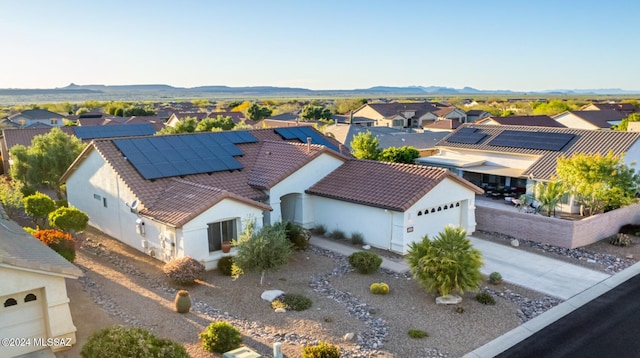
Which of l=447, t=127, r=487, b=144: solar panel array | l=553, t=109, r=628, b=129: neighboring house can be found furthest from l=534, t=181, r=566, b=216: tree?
l=553, t=109, r=628, b=129: neighboring house

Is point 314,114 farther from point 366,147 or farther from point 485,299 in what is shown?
point 485,299

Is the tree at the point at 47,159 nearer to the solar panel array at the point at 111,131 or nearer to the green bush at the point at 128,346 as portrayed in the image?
the solar panel array at the point at 111,131

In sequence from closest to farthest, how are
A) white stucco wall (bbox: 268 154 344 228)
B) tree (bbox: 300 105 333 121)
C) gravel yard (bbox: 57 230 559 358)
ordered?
gravel yard (bbox: 57 230 559 358) → white stucco wall (bbox: 268 154 344 228) → tree (bbox: 300 105 333 121)

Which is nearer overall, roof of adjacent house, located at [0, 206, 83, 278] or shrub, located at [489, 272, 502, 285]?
roof of adjacent house, located at [0, 206, 83, 278]

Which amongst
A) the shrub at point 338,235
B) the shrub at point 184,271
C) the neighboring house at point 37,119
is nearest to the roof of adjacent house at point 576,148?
the shrub at point 338,235

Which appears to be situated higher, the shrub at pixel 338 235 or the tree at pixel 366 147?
the tree at pixel 366 147

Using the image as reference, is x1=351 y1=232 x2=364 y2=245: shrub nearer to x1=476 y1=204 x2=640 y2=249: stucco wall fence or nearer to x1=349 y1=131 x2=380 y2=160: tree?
x1=476 y1=204 x2=640 y2=249: stucco wall fence
